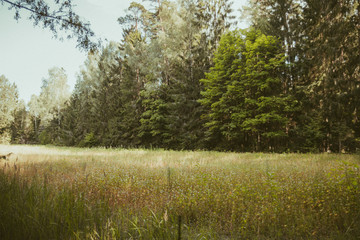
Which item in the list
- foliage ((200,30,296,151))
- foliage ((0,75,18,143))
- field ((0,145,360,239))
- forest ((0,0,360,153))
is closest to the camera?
field ((0,145,360,239))

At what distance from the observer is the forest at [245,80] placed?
42.7 ft

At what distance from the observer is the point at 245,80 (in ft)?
55.5

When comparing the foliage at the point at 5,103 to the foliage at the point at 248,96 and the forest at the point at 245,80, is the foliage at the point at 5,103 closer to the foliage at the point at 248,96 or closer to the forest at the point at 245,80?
the forest at the point at 245,80

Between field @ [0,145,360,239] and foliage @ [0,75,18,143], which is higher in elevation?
foliage @ [0,75,18,143]

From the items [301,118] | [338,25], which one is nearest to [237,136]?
[301,118]

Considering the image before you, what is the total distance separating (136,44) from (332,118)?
22.3 meters

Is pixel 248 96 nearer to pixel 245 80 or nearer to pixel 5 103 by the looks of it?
pixel 245 80

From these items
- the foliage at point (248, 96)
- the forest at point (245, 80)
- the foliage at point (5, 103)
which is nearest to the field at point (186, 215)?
the forest at point (245, 80)

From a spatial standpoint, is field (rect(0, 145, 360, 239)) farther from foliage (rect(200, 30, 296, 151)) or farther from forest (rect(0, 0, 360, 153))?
foliage (rect(200, 30, 296, 151))

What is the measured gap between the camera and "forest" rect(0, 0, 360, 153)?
13023 mm

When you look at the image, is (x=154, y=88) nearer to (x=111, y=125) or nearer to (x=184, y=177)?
(x=111, y=125)

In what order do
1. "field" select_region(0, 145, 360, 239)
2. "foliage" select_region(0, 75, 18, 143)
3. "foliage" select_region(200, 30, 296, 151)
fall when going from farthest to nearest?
"foliage" select_region(0, 75, 18, 143), "foliage" select_region(200, 30, 296, 151), "field" select_region(0, 145, 360, 239)

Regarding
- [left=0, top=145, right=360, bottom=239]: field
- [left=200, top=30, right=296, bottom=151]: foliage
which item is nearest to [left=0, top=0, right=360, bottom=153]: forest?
[left=200, top=30, right=296, bottom=151]: foliage

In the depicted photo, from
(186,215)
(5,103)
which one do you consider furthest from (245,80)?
(5,103)
